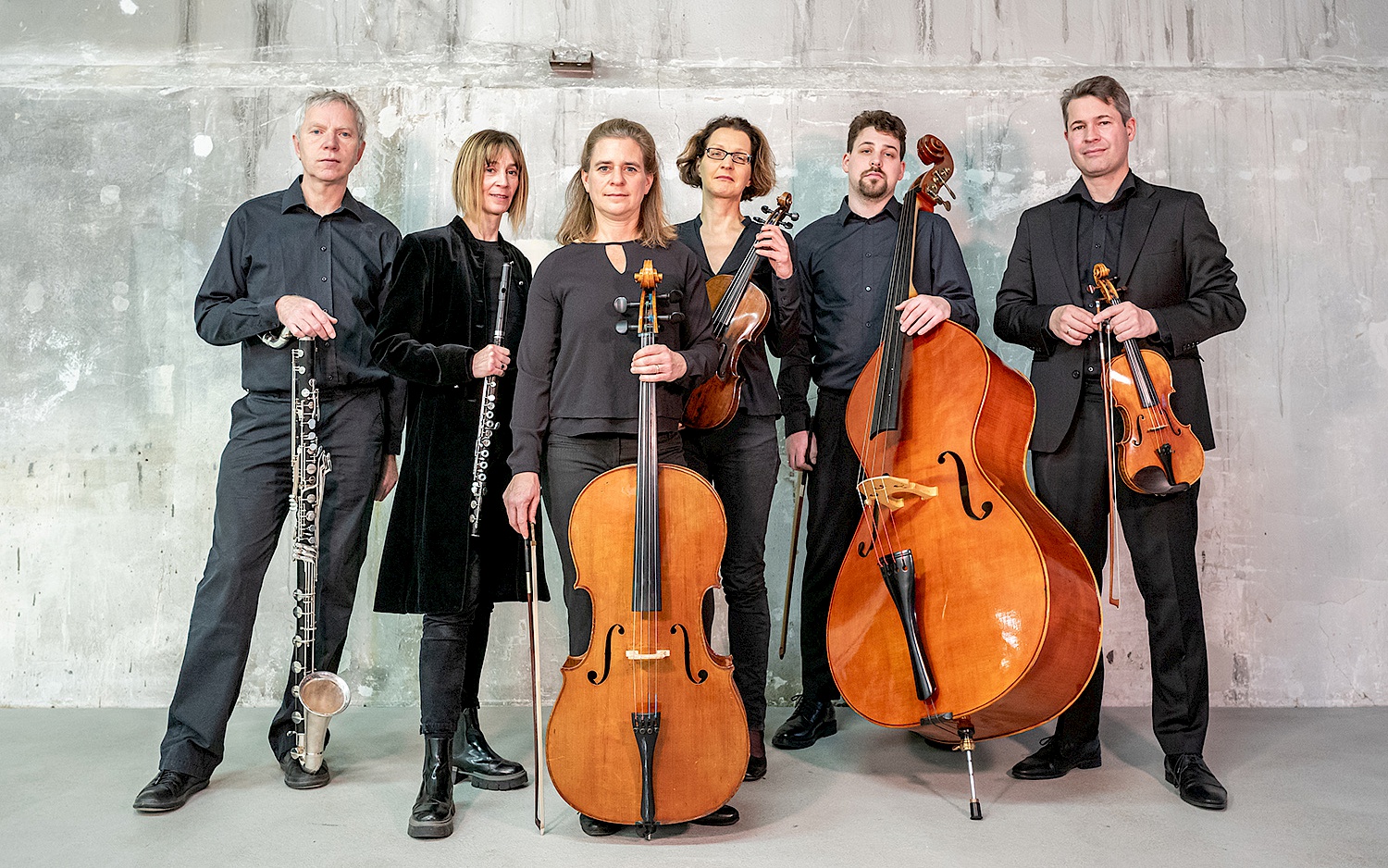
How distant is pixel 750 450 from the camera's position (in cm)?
284

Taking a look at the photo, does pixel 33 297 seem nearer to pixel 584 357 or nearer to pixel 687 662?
pixel 584 357

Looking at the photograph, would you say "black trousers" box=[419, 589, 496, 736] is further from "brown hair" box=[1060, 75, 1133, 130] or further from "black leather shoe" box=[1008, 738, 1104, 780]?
"brown hair" box=[1060, 75, 1133, 130]

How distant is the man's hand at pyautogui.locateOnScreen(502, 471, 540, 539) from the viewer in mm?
2414

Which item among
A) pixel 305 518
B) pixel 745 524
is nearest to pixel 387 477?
pixel 305 518

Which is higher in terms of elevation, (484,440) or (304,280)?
(304,280)

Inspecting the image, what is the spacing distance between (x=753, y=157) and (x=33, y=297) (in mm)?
2789

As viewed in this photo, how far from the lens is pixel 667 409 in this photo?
97.8 inches

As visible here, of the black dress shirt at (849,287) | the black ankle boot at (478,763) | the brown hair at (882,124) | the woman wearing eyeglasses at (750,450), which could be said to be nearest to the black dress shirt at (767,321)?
the woman wearing eyeglasses at (750,450)

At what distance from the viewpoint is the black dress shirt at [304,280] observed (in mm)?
2846

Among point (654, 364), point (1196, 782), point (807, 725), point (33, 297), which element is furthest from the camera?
point (33, 297)

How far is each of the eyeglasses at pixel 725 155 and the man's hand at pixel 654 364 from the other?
87 centimetres

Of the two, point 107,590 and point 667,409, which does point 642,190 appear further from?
point 107,590

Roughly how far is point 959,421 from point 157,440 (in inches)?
118

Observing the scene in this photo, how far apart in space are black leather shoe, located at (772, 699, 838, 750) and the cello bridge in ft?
3.20
